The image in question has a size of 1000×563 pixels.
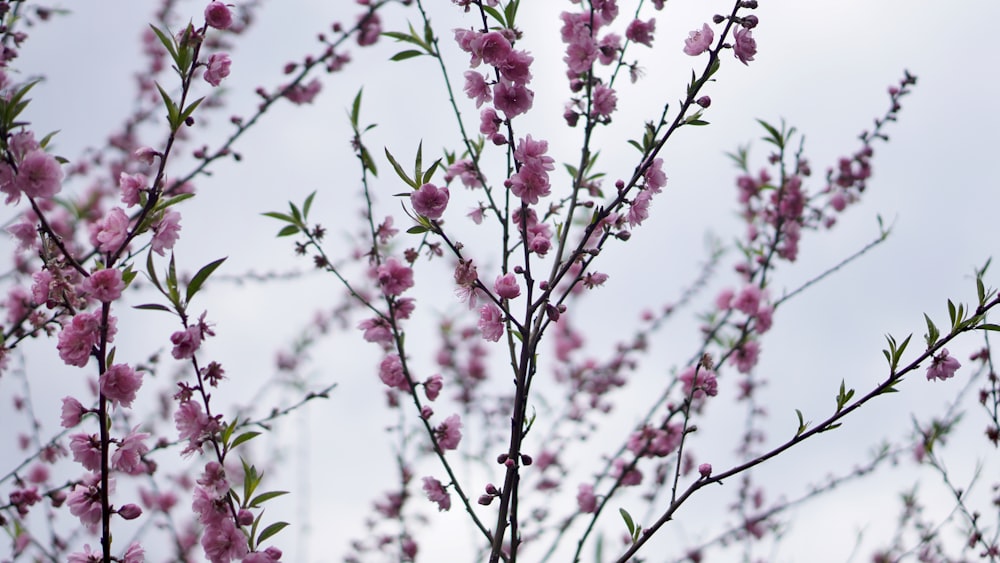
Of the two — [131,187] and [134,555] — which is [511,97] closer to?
[131,187]

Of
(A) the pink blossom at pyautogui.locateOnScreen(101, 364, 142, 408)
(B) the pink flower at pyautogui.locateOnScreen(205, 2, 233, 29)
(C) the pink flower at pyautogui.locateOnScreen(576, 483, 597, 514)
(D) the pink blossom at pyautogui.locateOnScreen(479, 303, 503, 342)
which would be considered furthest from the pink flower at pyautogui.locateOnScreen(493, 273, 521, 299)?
(C) the pink flower at pyautogui.locateOnScreen(576, 483, 597, 514)

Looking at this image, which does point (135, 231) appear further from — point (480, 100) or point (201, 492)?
point (480, 100)

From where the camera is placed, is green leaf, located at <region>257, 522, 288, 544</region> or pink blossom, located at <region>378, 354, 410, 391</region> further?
pink blossom, located at <region>378, 354, 410, 391</region>

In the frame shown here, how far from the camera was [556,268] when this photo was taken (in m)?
2.33

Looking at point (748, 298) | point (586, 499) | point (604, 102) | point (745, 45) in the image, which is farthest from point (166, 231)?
point (748, 298)

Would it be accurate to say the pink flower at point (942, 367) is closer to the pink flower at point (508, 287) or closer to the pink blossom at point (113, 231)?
the pink flower at point (508, 287)

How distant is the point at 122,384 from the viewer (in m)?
1.85

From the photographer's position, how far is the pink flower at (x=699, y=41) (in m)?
2.19

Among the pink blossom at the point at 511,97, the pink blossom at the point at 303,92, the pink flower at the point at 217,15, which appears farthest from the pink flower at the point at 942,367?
the pink blossom at the point at 303,92

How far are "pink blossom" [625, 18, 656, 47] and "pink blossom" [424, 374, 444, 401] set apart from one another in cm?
144

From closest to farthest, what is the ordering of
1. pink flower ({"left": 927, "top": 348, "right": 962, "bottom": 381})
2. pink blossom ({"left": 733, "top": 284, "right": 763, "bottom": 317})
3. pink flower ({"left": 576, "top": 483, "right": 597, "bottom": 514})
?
pink flower ({"left": 927, "top": 348, "right": 962, "bottom": 381}) < pink flower ({"left": 576, "top": 483, "right": 597, "bottom": 514}) < pink blossom ({"left": 733, "top": 284, "right": 763, "bottom": 317})

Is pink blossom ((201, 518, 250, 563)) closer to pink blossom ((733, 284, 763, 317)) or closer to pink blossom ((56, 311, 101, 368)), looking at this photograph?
pink blossom ((56, 311, 101, 368))

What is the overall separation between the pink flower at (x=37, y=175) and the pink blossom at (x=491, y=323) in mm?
1114

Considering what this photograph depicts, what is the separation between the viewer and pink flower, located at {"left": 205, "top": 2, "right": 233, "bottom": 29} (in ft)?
7.25
